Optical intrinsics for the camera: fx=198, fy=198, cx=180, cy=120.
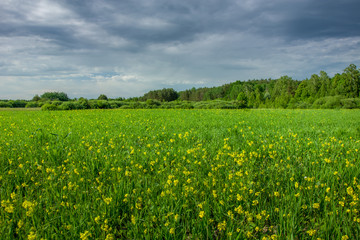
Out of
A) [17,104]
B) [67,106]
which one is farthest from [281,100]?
[17,104]

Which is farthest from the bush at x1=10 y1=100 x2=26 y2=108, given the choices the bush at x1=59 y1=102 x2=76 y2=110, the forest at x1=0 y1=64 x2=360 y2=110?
the bush at x1=59 y1=102 x2=76 y2=110

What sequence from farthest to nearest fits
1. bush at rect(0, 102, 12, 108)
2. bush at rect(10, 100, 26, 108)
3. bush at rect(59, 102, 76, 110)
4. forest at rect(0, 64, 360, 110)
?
1. bush at rect(10, 100, 26, 108)
2. bush at rect(0, 102, 12, 108)
3. forest at rect(0, 64, 360, 110)
4. bush at rect(59, 102, 76, 110)

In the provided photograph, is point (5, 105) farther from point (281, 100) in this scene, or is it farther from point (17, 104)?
point (281, 100)

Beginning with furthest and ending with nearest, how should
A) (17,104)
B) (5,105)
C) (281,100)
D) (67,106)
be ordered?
(281,100) < (17,104) < (5,105) < (67,106)

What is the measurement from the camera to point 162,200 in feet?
8.27

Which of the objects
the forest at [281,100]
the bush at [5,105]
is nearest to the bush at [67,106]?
the forest at [281,100]

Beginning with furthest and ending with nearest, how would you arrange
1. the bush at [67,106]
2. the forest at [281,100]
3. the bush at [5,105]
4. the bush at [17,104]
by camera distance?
the bush at [17,104], the bush at [5,105], the forest at [281,100], the bush at [67,106]

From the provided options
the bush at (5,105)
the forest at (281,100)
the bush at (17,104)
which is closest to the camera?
the forest at (281,100)

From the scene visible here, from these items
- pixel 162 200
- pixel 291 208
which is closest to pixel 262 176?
pixel 291 208

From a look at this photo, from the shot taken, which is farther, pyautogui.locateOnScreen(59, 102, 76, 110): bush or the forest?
the forest

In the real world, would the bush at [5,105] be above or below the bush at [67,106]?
above

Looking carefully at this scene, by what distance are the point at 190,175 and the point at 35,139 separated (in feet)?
17.9

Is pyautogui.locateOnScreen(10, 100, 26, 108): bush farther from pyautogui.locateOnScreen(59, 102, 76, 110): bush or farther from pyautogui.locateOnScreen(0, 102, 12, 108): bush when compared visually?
pyautogui.locateOnScreen(59, 102, 76, 110): bush

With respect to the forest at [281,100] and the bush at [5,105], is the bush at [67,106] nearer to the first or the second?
the forest at [281,100]
